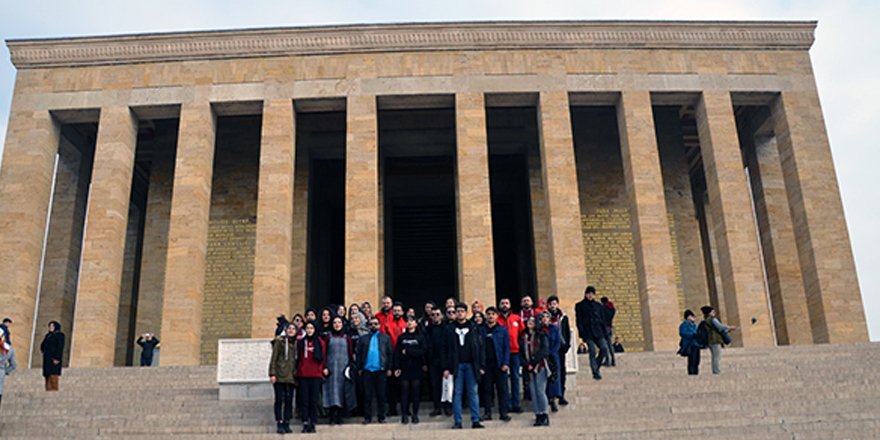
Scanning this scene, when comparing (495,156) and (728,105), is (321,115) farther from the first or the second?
(728,105)

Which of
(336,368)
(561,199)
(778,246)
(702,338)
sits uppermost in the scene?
(561,199)

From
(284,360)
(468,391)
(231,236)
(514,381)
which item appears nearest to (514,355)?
(514,381)

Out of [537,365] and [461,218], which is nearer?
[537,365]

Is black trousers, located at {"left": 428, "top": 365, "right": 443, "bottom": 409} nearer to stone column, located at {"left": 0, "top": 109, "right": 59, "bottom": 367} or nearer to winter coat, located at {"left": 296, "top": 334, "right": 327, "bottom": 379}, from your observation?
winter coat, located at {"left": 296, "top": 334, "right": 327, "bottom": 379}

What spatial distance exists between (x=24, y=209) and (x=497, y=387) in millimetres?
14893

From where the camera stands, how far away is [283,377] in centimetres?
986

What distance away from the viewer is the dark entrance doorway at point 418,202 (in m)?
23.9

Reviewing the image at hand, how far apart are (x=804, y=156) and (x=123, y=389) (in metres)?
16.7

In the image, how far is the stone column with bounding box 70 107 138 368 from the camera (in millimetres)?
18781

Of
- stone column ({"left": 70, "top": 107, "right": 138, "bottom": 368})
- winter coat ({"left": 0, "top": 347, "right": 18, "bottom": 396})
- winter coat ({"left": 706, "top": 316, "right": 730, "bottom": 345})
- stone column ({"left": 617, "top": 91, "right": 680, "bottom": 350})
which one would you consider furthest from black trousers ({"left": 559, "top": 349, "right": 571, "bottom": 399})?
stone column ({"left": 70, "top": 107, "right": 138, "bottom": 368})

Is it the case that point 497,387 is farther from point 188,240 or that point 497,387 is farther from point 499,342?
point 188,240

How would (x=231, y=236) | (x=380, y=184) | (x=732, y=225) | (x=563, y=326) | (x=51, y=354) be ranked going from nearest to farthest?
1. (x=563, y=326)
2. (x=51, y=354)
3. (x=732, y=225)
4. (x=231, y=236)
5. (x=380, y=184)

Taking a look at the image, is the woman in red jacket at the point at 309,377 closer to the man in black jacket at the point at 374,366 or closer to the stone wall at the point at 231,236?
the man in black jacket at the point at 374,366

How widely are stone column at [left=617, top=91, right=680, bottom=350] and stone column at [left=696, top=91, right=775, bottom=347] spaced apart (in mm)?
1399
